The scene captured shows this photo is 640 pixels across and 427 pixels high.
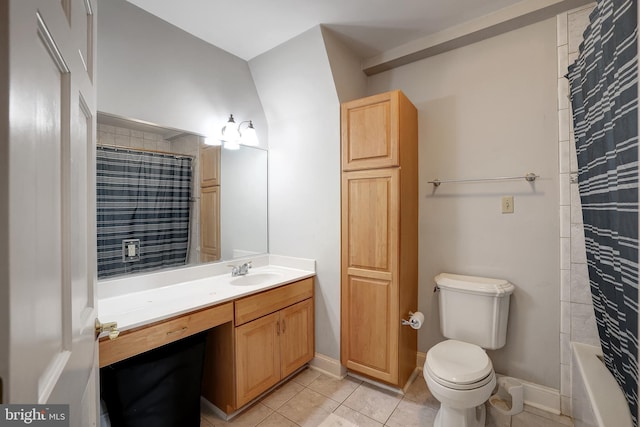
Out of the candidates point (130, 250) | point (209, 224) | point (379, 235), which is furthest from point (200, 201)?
point (379, 235)

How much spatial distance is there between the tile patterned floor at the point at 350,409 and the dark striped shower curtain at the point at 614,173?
79 centimetres

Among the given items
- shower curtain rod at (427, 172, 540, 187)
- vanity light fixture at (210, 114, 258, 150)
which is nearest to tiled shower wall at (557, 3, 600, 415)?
shower curtain rod at (427, 172, 540, 187)

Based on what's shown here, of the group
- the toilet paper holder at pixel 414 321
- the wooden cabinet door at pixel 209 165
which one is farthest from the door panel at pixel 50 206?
the toilet paper holder at pixel 414 321

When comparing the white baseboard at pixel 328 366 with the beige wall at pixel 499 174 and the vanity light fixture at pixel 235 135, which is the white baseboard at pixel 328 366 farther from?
the vanity light fixture at pixel 235 135

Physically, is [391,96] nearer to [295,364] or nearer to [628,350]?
[628,350]

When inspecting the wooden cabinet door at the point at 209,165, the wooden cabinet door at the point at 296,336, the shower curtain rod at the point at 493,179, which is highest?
the wooden cabinet door at the point at 209,165

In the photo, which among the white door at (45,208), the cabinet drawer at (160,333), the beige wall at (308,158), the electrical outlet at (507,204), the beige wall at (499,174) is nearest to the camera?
the white door at (45,208)

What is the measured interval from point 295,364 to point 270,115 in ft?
6.75

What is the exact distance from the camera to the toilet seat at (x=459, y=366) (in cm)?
143

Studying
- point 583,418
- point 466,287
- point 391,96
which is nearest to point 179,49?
point 391,96

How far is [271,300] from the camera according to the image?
1.87 metres

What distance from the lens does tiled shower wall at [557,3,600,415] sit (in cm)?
162

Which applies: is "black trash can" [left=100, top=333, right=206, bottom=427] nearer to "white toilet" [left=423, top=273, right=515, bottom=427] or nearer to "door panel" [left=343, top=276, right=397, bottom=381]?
"door panel" [left=343, top=276, right=397, bottom=381]

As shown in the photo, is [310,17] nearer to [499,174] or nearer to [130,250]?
[499,174]
